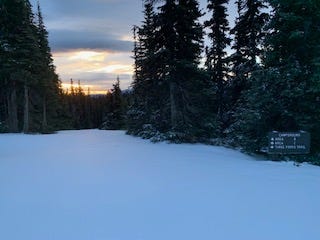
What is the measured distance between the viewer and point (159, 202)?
6.54m

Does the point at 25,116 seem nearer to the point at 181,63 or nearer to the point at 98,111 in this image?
the point at 181,63

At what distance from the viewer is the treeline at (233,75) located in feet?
43.8

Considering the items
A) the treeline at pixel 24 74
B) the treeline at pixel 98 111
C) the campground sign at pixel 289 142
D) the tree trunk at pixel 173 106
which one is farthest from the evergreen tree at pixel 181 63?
the treeline at pixel 98 111

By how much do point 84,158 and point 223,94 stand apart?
13572 millimetres

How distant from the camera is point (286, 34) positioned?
538 inches

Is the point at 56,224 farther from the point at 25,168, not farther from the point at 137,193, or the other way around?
the point at 25,168

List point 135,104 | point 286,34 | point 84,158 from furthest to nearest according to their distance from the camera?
point 135,104, point 286,34, point 84,158

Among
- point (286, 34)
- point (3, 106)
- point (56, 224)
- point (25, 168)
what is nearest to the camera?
point (56, 224)

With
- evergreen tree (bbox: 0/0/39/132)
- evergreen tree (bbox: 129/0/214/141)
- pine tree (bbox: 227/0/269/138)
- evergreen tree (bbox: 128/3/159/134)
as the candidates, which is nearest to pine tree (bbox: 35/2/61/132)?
evergreen tree (bbox: 0/0/39/132)

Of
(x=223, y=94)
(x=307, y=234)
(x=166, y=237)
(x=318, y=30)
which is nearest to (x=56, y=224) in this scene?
(x=166, y=237)

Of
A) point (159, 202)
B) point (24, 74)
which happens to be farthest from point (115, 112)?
point (159, 202)

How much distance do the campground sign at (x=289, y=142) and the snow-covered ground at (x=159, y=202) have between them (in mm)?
1264

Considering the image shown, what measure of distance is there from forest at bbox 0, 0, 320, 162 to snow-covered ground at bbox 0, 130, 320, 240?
343 centimetres

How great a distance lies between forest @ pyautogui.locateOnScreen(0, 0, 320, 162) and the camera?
13390mm
